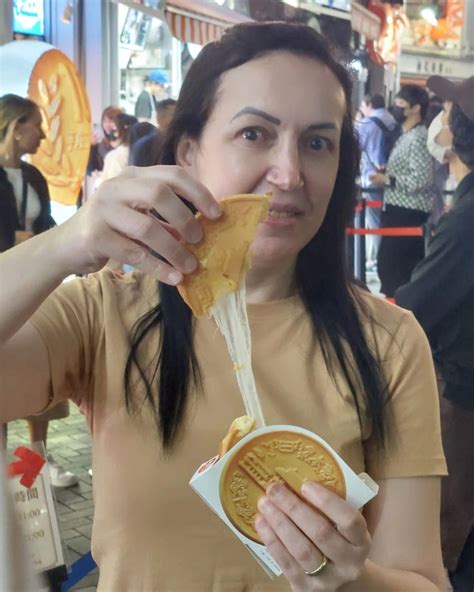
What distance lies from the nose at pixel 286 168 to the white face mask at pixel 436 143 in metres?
0.89

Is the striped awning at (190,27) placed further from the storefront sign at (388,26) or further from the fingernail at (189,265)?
the fingernail at (189,265)

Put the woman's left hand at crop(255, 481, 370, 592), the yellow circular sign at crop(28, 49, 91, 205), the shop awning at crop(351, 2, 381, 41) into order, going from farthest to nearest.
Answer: the yellow circular sign at crop(28, 49, 91, 205) < the shop awning at crop(351, 2, 381, 41) < the woman's left hand at crop(255, 481, 370, 592)

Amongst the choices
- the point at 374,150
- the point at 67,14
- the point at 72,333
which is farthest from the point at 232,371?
the point at 67,14

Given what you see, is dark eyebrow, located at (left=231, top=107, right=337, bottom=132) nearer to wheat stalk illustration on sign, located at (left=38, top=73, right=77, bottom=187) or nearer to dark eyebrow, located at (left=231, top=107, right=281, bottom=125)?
dark eyebrow, located at (left=231, top=107, right=281, bottom=125)

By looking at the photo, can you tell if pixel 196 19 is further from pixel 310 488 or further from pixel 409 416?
pixel 310 488

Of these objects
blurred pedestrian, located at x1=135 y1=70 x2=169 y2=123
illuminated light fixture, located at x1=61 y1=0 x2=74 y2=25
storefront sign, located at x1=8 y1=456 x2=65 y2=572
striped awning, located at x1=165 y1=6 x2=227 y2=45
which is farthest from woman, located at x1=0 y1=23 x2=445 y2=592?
illuminated light fixture, located at x1=61 y1=0 x2=74 y2=25

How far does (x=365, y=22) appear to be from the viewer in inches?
60.3

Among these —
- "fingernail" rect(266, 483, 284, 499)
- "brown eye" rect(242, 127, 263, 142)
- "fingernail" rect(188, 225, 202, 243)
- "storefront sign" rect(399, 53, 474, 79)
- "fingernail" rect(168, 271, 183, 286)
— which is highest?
"storefront sign" rect(399, 53, 474, 79)

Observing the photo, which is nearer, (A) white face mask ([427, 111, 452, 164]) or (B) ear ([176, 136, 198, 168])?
(B) ear ([176, 136, 198, 168])

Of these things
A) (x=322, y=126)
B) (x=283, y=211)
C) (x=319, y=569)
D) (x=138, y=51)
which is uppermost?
(x=138, y=51)

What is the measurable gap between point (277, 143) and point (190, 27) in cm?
79

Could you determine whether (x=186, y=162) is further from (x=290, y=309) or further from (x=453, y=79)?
(x=453, y=79)

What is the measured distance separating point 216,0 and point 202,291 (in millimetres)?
960

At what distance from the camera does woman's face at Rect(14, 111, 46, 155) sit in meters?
1.65
